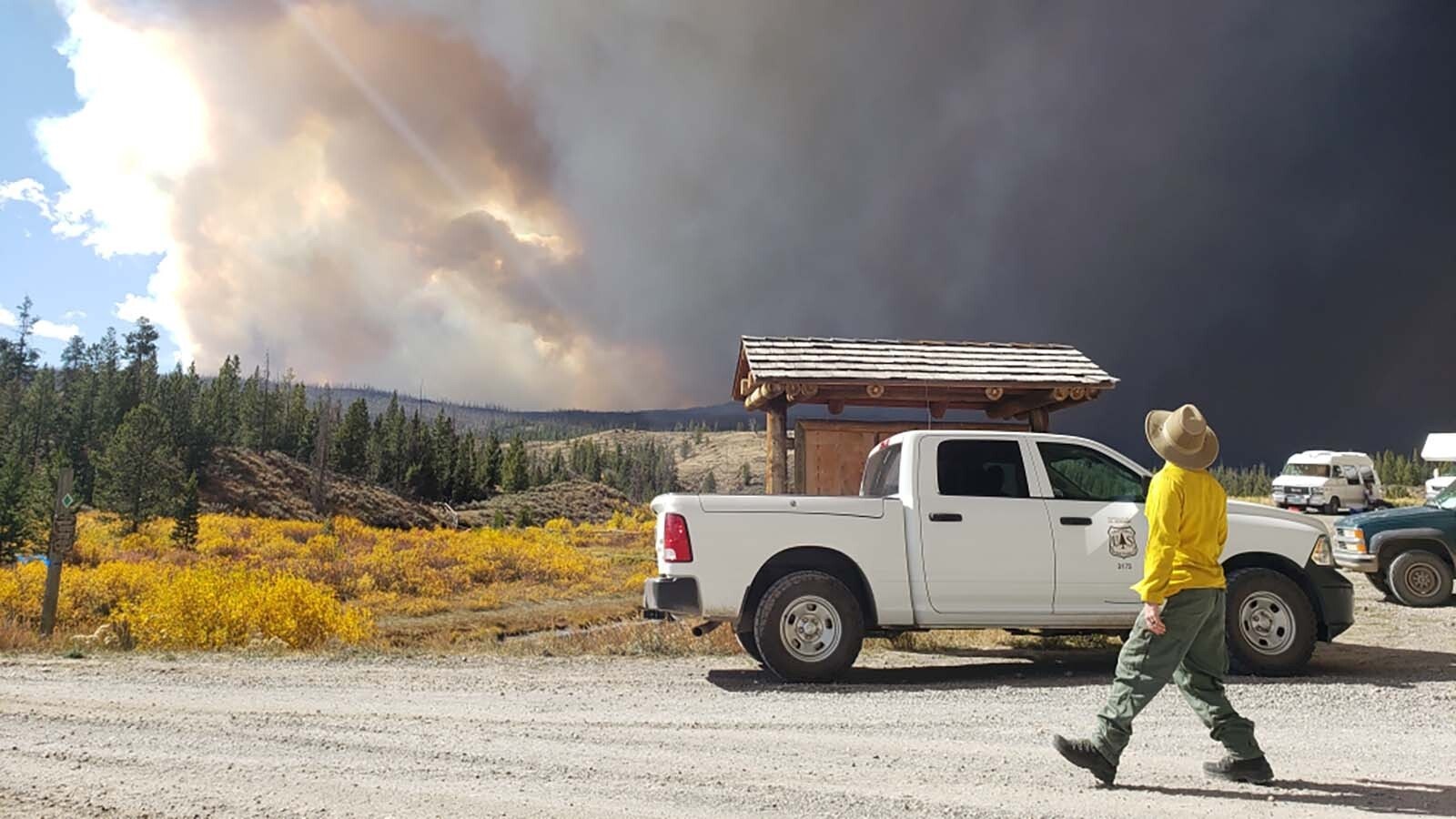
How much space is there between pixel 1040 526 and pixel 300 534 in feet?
176

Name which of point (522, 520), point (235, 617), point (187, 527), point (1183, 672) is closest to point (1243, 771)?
point (1183, 672)

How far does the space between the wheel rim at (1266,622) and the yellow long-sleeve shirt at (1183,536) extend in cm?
454

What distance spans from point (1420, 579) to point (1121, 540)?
11.1 m

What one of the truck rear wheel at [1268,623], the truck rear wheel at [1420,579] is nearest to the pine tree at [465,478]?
the truck rear wheel at [1420,579]

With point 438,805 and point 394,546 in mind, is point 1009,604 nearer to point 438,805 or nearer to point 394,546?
point 438,805

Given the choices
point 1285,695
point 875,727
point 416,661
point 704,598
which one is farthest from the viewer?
point 416,661

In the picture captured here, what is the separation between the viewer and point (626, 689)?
8.36 m

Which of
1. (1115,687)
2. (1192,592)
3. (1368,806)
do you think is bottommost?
(1368,806)

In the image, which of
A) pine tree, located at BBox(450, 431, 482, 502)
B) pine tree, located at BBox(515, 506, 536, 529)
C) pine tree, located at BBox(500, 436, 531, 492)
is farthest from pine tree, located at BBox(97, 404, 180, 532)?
pine tree, located at BBox(500, 436, 531, 492)

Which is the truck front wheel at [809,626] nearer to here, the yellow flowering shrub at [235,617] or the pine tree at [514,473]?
the yellow flowering shrub at [235,617]

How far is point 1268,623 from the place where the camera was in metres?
9.10

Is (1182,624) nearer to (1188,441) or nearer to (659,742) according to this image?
(1188,441)

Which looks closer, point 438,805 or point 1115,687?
point 438,805

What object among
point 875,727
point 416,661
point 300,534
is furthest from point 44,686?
point 300,534
